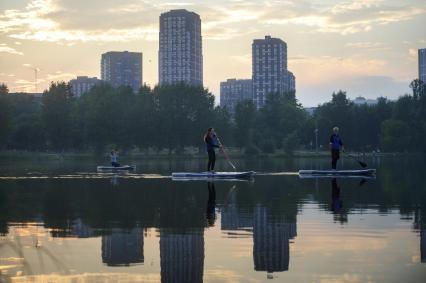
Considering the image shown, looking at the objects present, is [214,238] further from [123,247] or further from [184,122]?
[184,122]

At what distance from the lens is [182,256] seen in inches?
407

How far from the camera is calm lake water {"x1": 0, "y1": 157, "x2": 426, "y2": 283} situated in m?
9.02

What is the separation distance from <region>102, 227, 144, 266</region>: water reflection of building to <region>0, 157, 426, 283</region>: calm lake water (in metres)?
0.02

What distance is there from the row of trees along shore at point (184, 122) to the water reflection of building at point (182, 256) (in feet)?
328

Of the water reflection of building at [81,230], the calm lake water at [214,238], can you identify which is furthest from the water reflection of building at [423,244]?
the water reflection of building at [81,230]

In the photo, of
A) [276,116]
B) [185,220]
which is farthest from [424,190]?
[276,116]

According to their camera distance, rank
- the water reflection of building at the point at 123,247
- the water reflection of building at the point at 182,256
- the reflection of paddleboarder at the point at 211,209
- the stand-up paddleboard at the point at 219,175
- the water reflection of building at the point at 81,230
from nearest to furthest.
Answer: the water reflection of building at the point at 182,256
the water reflection of building at the point at 123,247
the water reflection of building at the point at 81,230
the reflection of paddleboarder at the point at 211,209
the stand-up paddleboard at the point at 219,175

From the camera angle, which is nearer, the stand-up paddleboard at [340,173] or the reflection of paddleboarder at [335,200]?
the reflection of paddleboarder at [335,200]

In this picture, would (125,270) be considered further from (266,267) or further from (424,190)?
(424,190)

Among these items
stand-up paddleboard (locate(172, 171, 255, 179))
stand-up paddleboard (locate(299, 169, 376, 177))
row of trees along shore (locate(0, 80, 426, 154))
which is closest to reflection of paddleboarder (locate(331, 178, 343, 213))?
stand-up paddleboard (locate(172, 171, 255, 179))

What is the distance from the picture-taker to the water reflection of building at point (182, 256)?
349 inches

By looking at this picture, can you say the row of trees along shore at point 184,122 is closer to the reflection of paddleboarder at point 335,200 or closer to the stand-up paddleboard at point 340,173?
the stand-up paddleboard at point 340,173

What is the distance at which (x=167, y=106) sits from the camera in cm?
12488

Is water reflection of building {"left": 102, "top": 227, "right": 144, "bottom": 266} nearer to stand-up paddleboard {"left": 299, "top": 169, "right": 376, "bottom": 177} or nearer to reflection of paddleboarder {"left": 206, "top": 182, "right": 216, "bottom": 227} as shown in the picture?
reflection of paddleboarder {"left": 206, "top": 182, "right": 216, "bottom": 227}
